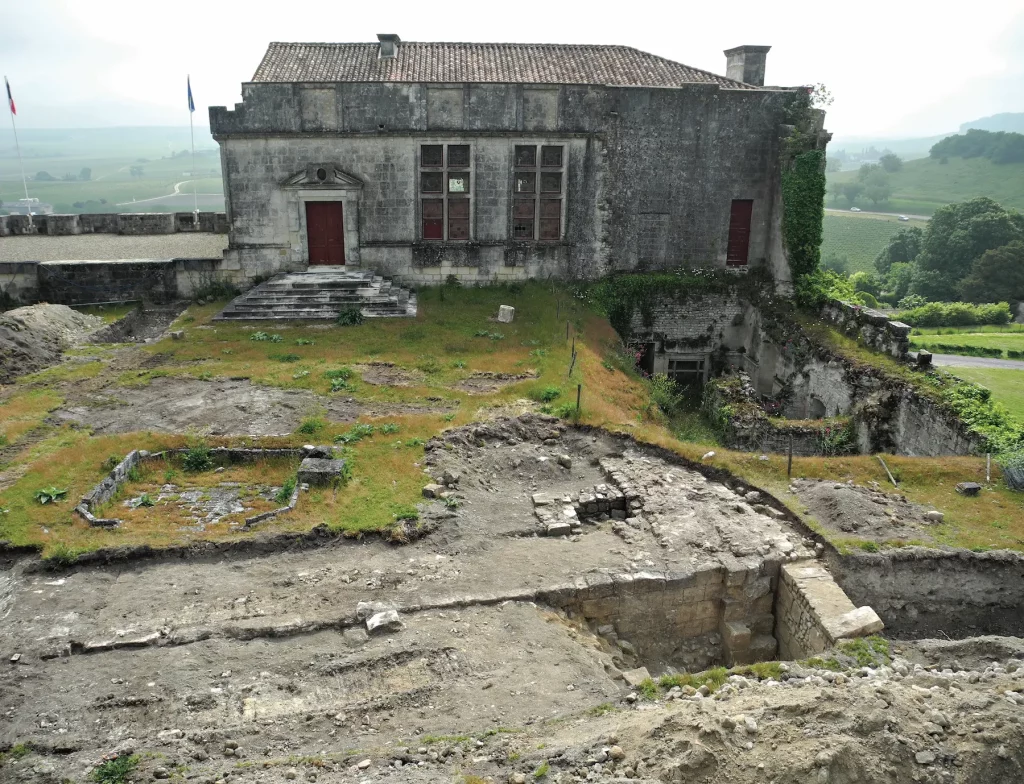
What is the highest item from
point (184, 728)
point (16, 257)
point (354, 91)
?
point (354, 91)

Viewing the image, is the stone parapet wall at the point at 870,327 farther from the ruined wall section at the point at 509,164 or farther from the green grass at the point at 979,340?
the green grass at the point at 979,340

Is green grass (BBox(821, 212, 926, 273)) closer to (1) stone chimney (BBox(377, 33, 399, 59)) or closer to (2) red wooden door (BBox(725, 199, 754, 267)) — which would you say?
(2) red wooden door (BBox(725, 199, 754, 267))

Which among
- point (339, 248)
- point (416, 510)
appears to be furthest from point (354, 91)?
point (416, 510)

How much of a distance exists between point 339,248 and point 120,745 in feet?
62.3

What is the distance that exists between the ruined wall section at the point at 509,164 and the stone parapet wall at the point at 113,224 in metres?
6.00

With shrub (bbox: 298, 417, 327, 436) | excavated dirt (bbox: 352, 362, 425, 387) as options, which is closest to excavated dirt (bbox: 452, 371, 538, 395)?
excavated dirt (bbox: 352, 362, 425, 387)

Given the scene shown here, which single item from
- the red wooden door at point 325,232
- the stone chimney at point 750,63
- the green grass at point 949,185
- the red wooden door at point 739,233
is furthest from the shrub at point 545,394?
the green grass at point 949,185

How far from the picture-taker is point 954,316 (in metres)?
48.6

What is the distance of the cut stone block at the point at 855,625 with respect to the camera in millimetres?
10164

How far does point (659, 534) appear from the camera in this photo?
40.7ft

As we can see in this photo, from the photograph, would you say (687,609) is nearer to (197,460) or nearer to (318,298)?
(197,460)

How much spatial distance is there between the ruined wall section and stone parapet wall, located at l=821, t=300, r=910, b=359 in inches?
178

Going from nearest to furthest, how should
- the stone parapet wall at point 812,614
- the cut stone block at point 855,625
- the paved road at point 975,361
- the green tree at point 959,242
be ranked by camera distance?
the cut stone block at point 855,625 → the stone parapet wall at point 812,614 → the paved road at point 975,361 → the green tree at point 959,242

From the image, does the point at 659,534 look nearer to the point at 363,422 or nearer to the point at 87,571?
the point at 363,422
